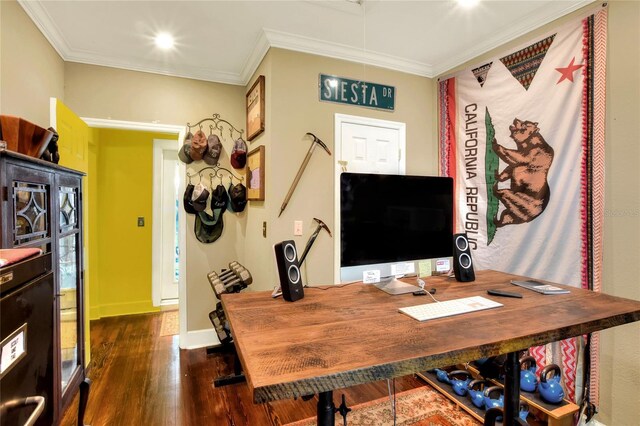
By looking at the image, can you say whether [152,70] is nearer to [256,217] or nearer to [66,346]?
[256,217]

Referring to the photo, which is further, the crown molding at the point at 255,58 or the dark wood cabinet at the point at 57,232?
the crown molding at the point at 255,58

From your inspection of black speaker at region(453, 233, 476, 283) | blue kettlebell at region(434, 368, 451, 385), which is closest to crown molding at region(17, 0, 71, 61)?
black speaker at region(453, 233, 476, 283)

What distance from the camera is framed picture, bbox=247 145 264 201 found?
2625 mm

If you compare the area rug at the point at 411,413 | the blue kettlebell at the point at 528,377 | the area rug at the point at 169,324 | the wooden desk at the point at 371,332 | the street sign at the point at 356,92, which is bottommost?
the area rug at the point at 411,413

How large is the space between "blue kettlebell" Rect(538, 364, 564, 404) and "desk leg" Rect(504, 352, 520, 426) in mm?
683

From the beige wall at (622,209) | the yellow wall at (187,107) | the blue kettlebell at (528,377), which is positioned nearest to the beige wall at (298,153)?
the yellow wall at (187,107)

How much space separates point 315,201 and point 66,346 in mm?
1803

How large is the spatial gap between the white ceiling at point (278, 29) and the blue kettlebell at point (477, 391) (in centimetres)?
255

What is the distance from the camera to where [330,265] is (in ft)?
8.73

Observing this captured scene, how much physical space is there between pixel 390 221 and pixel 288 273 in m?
0.54

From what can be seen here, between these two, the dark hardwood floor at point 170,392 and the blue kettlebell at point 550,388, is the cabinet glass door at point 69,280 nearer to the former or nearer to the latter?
the dark hardwood floor at point 170,392

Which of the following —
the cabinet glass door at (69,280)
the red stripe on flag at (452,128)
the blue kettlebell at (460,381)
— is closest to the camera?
the cabinet glass door at (69,280)

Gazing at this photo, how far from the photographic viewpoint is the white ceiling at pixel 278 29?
2.10m

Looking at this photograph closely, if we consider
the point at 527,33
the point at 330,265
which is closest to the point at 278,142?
the point at 330,265
